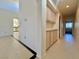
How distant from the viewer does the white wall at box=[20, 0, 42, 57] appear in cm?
351

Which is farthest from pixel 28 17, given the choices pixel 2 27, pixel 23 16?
pixel 2 27

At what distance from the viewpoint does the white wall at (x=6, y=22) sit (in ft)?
29.9

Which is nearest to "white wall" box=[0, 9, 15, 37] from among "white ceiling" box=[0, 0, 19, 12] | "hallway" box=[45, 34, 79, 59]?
"white ceiling" box=[0, 0, 19, 12]

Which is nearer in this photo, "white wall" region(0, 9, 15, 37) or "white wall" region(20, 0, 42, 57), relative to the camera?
"white wall" region(20, 0, 42, 57)

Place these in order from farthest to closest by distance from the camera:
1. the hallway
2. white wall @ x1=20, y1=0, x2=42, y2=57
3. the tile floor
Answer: the hallway
white wall @ x1=20, y1=0, x2=42, y2=57
the tile floor

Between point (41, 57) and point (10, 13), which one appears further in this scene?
point (10, 13)

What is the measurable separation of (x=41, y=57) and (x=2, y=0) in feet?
18.1

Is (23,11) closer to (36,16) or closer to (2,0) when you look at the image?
(36,16)

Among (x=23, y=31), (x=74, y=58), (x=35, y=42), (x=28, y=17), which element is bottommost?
(x=74, y=58)

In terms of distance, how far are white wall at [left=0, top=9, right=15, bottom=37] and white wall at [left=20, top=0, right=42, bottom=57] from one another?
224 inches

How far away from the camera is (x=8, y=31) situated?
31.7ft

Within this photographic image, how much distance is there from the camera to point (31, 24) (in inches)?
145

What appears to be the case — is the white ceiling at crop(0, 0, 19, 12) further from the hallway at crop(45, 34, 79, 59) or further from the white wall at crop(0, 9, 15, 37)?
the hallway at crop(45, 34, 79, 59)

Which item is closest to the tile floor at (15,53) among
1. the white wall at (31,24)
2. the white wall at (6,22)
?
the white wall at (31,24)
